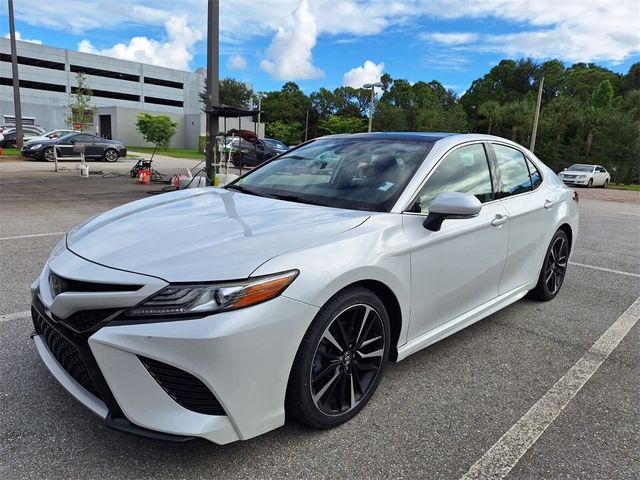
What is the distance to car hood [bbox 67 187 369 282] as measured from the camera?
2.03 metres

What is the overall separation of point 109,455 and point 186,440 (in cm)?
50

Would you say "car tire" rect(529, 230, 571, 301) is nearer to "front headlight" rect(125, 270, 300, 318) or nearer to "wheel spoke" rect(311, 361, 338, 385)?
"wheel spoke" rect(311, 361, 338, 385)

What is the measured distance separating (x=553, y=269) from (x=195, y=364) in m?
3.76

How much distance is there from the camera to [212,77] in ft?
35.4

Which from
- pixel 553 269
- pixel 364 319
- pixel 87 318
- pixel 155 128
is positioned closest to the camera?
pixel 87 318

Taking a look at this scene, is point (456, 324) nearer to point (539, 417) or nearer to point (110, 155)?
point (539, 417)

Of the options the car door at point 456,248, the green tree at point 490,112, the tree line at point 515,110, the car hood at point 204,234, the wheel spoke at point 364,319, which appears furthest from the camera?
the green tree at point 490,112

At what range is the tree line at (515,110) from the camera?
35.8 meters

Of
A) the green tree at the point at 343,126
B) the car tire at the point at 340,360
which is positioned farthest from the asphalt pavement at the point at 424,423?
the green tree at the point at 343,126

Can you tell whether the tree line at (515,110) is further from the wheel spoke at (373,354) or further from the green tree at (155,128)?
the wheel spoke at (373,354)

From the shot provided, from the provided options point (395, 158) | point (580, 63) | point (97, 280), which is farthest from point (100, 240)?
point (580, 63)

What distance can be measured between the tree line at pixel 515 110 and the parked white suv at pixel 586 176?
6022 mm

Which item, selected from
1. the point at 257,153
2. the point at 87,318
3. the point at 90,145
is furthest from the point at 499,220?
the point at 90,145

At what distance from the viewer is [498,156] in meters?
3.73
